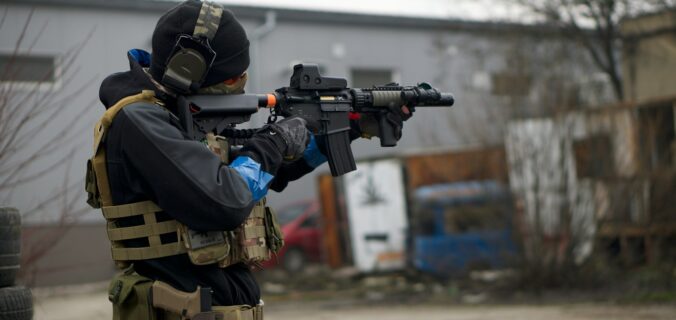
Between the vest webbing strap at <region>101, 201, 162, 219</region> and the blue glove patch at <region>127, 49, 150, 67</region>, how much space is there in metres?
0.64

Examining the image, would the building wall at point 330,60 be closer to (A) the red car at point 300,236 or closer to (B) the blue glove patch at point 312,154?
(A) the red car at point 300,236

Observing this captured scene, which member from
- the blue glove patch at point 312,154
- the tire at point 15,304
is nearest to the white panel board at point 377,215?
the tire at point 15,304

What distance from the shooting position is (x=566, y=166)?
12102 millimetres

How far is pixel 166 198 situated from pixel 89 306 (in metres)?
12.1

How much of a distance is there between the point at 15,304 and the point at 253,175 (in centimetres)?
180

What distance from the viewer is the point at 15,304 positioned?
14.2 ft

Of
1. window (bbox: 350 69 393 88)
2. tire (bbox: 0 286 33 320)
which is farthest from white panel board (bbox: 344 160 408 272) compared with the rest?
tire (bbox: 0 286 33 320)

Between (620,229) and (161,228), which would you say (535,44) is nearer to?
(620,229)

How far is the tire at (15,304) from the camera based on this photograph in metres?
4.29

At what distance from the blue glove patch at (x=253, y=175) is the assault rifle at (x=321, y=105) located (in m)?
0.25

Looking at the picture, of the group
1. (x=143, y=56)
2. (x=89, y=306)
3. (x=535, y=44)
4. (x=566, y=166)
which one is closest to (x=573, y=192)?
(x=566, y=166)

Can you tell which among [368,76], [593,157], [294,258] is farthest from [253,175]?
[368,76]

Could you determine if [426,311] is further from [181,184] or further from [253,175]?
[181,184]

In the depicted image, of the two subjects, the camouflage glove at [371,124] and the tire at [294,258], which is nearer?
the camouflage glove at [371,124]
